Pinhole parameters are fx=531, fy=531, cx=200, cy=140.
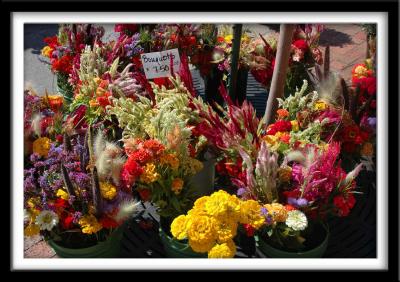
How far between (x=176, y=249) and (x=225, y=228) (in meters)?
0.34

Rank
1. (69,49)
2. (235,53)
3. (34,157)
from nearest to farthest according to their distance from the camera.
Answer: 1. (34,157)
2. (235,53)
3. (69,49)

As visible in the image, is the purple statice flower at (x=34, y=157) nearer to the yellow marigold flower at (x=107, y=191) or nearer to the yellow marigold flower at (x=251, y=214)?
the yellow marigold flower at (x=107, y=191)

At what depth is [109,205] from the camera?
2.49 metres

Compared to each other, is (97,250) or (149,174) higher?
(149,174)

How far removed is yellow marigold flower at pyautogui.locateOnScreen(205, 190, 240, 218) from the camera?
231 centimetres

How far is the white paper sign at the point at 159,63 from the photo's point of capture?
313 centimetres

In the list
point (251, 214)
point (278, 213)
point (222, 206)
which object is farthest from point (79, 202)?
point (278, 213)

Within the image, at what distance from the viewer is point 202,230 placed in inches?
89.7

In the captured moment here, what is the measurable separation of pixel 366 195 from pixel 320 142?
549 millimetres

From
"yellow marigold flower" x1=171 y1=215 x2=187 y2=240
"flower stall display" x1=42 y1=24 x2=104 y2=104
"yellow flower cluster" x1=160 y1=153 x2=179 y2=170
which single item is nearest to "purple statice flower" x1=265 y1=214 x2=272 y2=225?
"yellow marigold flower" x1=171 y1=215 x2=187 y2=240

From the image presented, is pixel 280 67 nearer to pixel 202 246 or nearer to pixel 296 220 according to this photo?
pixel 296 220

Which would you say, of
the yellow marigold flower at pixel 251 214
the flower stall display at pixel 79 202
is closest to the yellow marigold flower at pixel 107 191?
the flower stall display at pixel 79 202

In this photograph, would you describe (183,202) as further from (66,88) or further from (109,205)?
(66,88)
